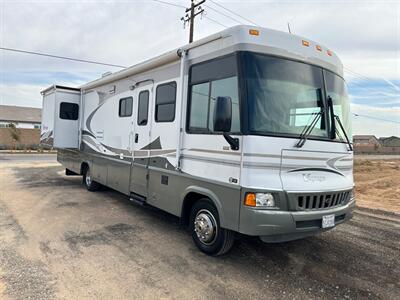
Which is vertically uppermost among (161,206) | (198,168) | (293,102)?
(293,102)

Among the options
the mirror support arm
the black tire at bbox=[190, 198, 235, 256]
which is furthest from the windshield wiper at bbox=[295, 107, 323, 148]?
the black tire at bbox=[190, 198, 235, 256]

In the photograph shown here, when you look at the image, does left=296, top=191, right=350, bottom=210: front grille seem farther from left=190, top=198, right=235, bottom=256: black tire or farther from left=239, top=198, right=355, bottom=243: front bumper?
left=190, top=198, right=235, bottom=256: black tire

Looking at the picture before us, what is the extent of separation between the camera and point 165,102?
5734 mm

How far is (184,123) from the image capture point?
204 inches

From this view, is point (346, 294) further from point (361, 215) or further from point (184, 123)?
point (361, 215)

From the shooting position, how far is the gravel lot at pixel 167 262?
3711 millimetres

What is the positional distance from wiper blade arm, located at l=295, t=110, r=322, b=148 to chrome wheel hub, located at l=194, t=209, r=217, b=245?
156cm

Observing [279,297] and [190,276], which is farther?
[190,276]

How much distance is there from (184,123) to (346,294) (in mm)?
3140

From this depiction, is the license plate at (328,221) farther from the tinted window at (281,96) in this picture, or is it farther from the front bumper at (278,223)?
the tinted window at (281,96)

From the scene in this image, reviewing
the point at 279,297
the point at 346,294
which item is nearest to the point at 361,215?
the point at 346,294

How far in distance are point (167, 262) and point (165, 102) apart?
2663mm

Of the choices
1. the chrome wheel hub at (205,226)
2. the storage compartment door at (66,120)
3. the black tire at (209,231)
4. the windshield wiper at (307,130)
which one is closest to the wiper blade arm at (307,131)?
the windshield wiper at (307,130)

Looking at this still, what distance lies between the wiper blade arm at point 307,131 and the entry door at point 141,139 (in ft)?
9.69
